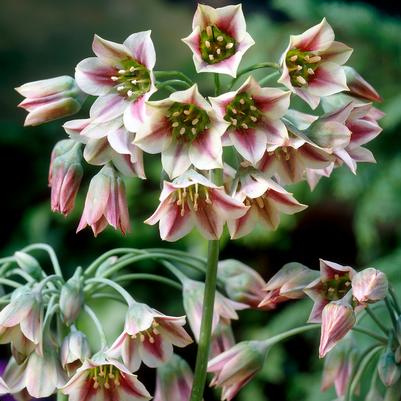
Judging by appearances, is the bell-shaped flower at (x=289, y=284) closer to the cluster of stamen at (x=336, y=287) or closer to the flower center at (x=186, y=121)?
the cluster of stamen at (x=336, y=287)

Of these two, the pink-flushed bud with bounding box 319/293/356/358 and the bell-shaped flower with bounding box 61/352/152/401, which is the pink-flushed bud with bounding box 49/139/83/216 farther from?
the pink-flushed bud with bounding box 319/293/356/358

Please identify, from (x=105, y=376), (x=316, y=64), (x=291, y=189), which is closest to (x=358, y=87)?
(x=316, y=64)

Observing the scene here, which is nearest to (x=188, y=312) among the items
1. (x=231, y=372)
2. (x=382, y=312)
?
(x=231, y=372)

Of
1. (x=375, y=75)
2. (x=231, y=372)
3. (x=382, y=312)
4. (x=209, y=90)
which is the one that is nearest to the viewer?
(x=231, y=372)

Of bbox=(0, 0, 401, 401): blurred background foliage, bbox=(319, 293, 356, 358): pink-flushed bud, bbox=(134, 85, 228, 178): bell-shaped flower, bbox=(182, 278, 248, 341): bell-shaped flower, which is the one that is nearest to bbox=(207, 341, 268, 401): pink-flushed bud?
bbox=(182, 278, 248, 341): bell-shaped flower

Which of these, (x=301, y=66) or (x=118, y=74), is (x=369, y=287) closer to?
(x=301, y=66)

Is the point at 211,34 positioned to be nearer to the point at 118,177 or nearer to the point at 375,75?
the point at 118,177

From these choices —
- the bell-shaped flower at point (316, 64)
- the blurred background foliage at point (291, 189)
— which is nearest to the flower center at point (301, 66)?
the bell-shaped flower at point (316, 64)
